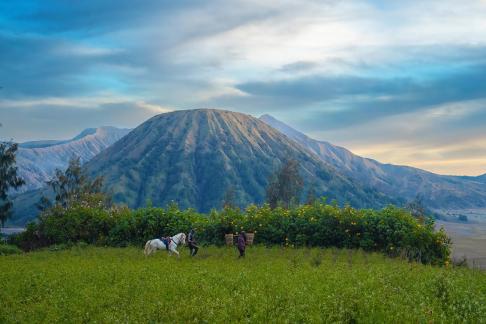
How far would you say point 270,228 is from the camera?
93.5 feet

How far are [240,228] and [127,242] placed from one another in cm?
847

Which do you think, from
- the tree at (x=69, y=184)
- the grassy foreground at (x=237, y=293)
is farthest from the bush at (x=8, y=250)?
the tree at (x=69, y=184)

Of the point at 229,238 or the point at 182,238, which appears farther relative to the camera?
the point at 229,238

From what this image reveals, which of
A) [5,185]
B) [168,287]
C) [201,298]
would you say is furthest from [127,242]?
[5,185]

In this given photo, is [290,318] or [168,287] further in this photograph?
[168,287]

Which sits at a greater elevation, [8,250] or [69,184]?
[69,184]

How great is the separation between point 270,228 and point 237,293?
14.6 meters

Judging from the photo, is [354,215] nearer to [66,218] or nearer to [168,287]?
[168,287]

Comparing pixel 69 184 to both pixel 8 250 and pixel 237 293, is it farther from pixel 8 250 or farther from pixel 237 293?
pixel 237 293

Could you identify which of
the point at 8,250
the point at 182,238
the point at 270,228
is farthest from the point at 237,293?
the point at 8,250

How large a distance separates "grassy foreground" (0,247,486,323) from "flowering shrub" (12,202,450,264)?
406cm

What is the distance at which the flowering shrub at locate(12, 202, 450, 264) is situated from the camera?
24938mm

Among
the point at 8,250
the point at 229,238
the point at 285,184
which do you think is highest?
the point at 285,184

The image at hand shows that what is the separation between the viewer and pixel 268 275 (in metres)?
17.3
